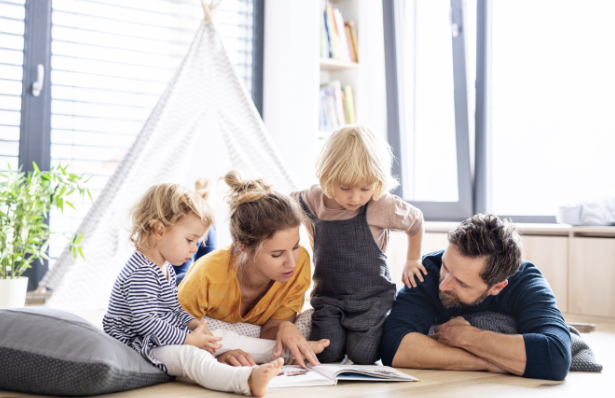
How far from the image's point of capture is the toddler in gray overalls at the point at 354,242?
1.63 meters

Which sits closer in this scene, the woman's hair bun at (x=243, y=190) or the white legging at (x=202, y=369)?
the white legging at (x=202, y=369)

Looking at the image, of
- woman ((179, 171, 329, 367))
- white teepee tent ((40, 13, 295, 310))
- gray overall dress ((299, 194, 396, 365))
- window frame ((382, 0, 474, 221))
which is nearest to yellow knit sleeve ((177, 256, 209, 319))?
woman ((179, 171, 329, 367))

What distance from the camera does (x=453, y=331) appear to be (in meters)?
1.52

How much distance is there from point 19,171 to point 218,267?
5.49 feet

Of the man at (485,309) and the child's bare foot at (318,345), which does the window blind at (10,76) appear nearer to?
the child's bare foot at (318,345)

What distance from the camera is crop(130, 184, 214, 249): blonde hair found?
1.47 meters

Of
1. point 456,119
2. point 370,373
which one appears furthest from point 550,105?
point 370,373

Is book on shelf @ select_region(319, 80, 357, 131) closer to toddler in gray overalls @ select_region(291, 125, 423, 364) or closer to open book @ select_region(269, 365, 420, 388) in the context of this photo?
toddler in gray overalls @ select_region(291, 125, 423, 364)

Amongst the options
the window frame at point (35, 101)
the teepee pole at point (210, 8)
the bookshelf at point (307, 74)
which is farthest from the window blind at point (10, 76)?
the bookshelf at point (307, 74)

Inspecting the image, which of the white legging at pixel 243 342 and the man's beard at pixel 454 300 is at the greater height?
the man's beard at pixel 454 300

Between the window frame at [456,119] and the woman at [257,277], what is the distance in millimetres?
1598

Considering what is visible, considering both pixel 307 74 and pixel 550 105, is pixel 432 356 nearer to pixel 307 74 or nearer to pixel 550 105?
pixel 550 105

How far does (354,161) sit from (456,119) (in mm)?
1616

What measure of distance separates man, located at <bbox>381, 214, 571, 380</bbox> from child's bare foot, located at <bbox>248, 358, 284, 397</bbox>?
0.45m
